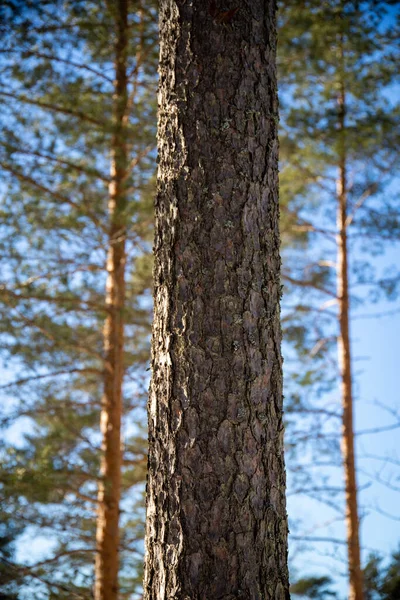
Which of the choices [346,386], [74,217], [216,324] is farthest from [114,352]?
[216,324]

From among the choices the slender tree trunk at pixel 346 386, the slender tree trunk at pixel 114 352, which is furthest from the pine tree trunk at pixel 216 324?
the slender tree trunk at pixel 346 386

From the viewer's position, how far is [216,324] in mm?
2375

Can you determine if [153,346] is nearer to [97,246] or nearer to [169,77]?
[169,77]

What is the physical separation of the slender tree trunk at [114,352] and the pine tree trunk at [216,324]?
11.4 feet

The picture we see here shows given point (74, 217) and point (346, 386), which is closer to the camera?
point (74, 217)

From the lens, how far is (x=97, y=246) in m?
6.29

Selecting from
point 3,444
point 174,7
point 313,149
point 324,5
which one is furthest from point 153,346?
point 313,149

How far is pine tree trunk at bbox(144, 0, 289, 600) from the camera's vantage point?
2.26 m

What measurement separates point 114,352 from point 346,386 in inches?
134

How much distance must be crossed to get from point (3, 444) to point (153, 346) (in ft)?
14.6

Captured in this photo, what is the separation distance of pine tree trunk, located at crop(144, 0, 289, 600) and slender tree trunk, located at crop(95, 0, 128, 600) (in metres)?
3.48

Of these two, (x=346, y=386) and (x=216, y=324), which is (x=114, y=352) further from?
(x=216, y=324)

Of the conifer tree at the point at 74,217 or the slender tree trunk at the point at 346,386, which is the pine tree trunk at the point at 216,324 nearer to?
the conifer tree at the point at 74,217

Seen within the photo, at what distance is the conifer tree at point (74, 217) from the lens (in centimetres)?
599
